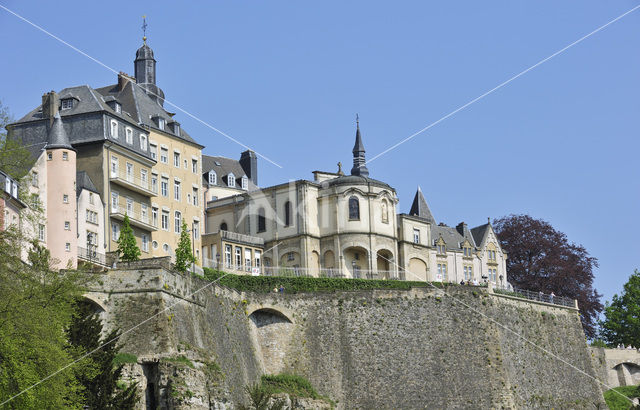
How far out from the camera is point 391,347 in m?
74.8

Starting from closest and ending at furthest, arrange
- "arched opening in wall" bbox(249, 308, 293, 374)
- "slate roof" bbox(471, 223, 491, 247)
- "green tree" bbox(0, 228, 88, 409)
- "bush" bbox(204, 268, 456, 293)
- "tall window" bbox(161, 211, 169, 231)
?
"green tree" bbox(0, 228, 88, 409) → "arched opening in wall" bbox(249, 308, 293, 374) → "bush" bbox(204, 268, 456, 293) → "tall window" bbox(161, 211, 169, 231) → "slate roof" bbox(471, 223, 491, 247)

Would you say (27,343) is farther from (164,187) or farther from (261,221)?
(261,221)

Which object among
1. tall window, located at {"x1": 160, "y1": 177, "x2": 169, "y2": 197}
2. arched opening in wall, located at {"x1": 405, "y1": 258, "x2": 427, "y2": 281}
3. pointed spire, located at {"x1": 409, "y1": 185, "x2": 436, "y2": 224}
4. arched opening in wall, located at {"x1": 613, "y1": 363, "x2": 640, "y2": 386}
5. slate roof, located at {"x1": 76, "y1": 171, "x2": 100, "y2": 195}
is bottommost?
arched opening in wall, located at {"x1": 613, "y1": 363, "x2": 640, "y2": 386}

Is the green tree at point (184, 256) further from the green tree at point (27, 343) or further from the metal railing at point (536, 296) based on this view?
the metal railing at point (536, 296)

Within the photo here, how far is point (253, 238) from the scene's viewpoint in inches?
3378

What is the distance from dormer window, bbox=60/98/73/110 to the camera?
75.8m

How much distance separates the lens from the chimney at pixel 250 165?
99.9 metres

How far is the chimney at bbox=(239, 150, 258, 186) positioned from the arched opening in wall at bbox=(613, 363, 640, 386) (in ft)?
110

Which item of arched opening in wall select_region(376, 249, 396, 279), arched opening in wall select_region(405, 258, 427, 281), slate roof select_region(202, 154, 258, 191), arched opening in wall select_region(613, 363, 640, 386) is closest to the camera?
arched opening in wall select_region(376, 249, 396, 279)

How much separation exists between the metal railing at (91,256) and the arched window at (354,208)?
22099mm

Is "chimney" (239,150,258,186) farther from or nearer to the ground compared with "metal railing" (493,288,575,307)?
farther from the ground

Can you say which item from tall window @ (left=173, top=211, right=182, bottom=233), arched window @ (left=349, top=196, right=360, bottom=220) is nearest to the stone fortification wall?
arched window @ (left=349, top=196, right=360, bottom=220)

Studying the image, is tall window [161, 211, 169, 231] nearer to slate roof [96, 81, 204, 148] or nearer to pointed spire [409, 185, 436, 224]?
slate roof [96, 81, 204, 148]

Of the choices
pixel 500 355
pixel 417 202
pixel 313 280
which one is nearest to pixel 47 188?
pixel 313 280
